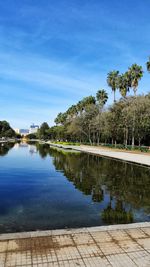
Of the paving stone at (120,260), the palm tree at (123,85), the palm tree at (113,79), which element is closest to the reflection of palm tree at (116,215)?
the paving stone at (120,260)

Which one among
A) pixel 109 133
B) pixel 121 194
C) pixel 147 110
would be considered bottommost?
pixel 121 194

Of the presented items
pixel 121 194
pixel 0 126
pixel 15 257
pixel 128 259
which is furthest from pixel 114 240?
pixel 0 126

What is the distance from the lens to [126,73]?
39375mm

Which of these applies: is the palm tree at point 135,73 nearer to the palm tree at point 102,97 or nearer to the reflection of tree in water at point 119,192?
the palm tree at point 102,97

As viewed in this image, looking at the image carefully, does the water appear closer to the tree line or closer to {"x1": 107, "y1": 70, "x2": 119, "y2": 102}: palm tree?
the tree line

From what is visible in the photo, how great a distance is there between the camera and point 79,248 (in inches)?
170

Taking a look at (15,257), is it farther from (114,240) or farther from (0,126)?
(0,126)

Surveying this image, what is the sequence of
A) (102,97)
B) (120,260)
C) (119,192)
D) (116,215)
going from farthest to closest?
(102,97) < (119,192) < (116,215) < (120,260)

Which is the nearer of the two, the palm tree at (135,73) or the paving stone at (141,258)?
the paving stone at (141,258)

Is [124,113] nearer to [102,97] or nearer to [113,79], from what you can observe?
[113,79]

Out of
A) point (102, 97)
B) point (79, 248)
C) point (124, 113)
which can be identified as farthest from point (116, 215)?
point (102, 97)

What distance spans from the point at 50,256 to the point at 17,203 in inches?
176

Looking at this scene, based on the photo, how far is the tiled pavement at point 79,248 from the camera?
3863 millimetres

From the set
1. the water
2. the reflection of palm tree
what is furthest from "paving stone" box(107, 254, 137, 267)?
the reflection of palm tree
